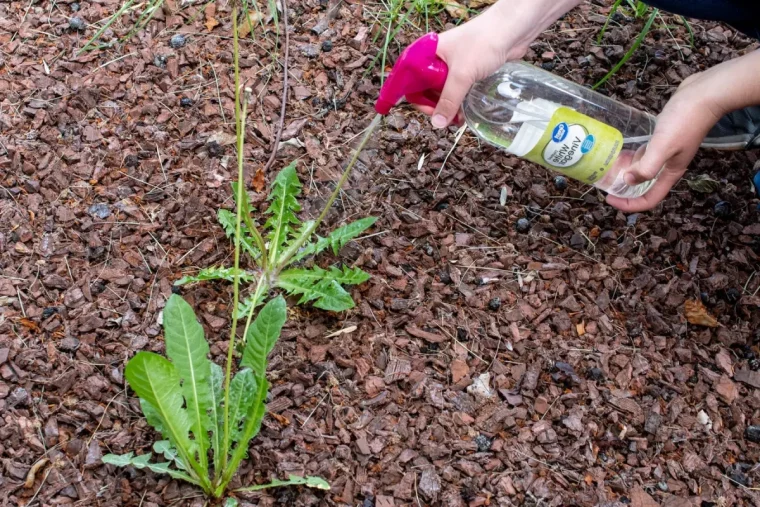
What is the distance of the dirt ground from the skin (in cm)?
47

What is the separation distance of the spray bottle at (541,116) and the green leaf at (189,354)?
698mm

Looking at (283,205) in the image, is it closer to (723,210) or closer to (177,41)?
(177,41)

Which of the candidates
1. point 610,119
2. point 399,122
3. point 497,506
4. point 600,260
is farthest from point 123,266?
point 610,119

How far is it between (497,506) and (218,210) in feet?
3.91

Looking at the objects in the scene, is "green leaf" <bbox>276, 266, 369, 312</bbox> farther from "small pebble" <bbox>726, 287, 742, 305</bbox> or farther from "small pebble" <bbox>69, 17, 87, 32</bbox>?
"small pebble" <bbox>69, 17, 87, 32</bbox>

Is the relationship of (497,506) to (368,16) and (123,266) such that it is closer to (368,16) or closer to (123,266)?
(123,266)

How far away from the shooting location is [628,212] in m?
2.34

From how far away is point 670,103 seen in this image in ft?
6.26

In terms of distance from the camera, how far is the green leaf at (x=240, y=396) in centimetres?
173

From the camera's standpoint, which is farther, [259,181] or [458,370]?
[259,181]

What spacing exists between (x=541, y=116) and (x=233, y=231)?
38.0 inches

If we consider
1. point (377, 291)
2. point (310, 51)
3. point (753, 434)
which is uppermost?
point (310, 51)

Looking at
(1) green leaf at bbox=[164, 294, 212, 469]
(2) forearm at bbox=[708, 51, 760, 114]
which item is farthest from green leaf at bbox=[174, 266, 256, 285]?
(2) forearm at bbox=[708, 51, 760, 114]

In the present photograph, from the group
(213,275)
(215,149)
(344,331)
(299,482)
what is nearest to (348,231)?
(344,331)
